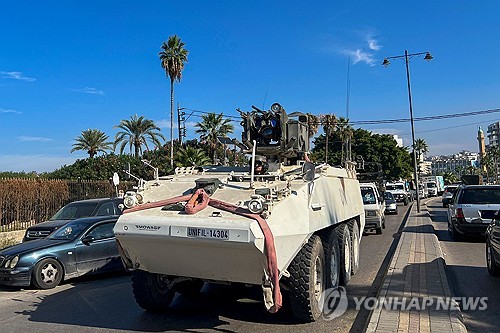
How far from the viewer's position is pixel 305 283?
5684 millimetres

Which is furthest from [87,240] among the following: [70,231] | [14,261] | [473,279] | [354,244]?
[473,279]

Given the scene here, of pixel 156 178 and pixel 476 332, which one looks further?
pixel 156 178

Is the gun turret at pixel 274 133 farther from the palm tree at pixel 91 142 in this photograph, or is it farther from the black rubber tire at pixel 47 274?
the palm tree at pixel 91 142

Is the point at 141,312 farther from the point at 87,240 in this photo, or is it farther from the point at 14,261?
the point at 87,240

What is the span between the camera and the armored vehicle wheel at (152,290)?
259 inches

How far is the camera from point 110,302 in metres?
7.68

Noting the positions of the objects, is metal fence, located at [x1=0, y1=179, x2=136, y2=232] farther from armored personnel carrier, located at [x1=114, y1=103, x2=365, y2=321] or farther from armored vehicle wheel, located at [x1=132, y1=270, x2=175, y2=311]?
armored personnel carrier, located at [x1=114, y1=103, x2=365, y2=321]

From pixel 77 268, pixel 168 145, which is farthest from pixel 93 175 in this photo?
pixel 77 268

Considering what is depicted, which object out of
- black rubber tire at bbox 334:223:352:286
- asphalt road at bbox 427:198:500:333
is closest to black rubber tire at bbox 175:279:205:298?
black rubber tire at bbox 334:223:352:286

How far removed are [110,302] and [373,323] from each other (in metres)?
4.36

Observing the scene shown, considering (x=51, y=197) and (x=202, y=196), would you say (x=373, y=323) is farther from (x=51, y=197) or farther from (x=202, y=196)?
(x=51, y=197)

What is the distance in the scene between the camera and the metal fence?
17.5 meters

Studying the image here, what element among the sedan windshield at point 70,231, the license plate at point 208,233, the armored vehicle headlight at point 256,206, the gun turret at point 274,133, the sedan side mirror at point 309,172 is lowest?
the sedan windshield at point 70,231

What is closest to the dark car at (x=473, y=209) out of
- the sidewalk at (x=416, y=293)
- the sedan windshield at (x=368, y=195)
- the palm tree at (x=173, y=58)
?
the sidewalk at (x=416, y=293)
